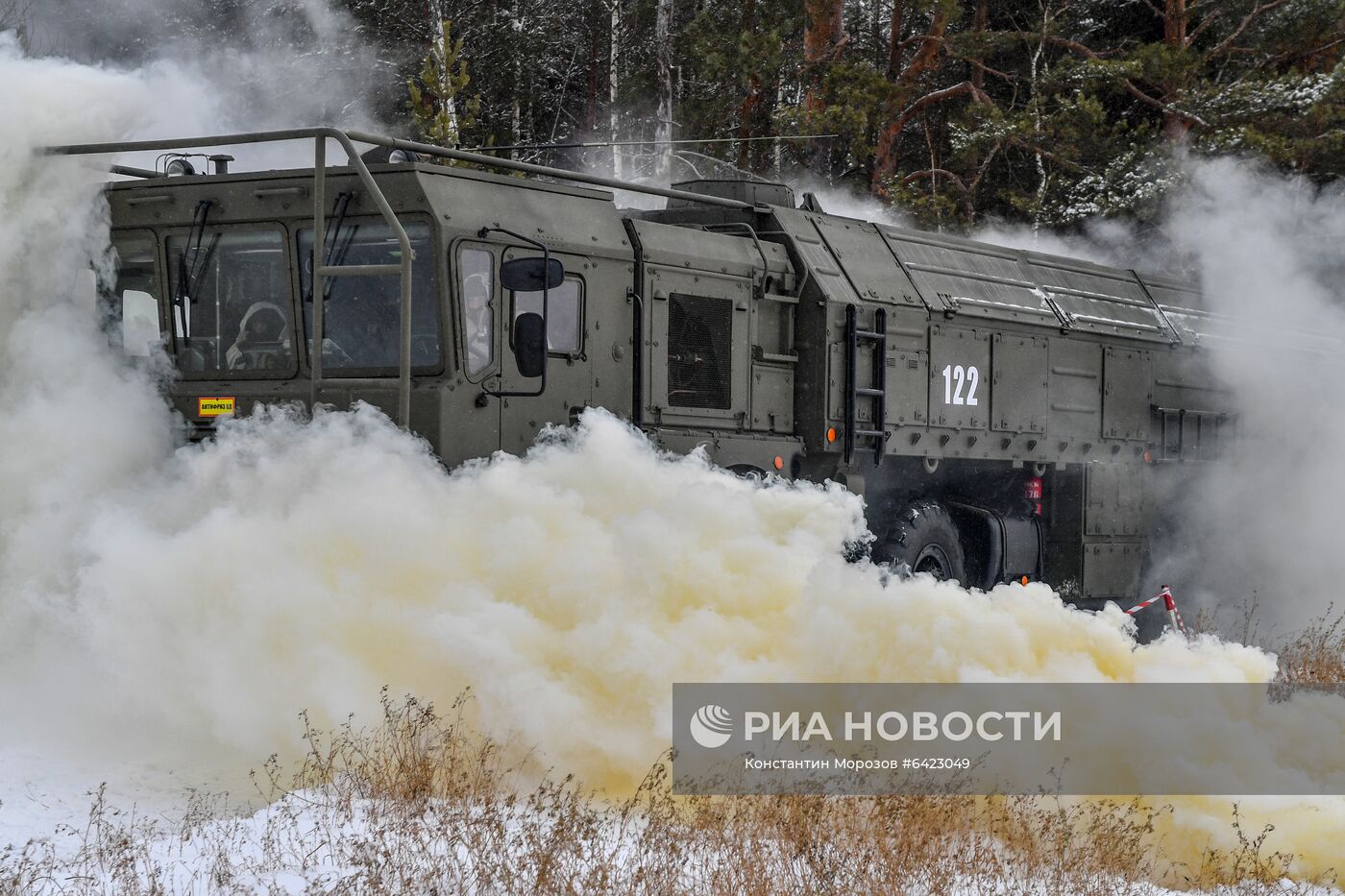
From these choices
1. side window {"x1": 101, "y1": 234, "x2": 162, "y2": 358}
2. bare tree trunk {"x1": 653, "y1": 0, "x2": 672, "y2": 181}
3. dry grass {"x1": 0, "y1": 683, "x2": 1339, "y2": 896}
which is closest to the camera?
dry grass {"x1": 0, "y1": 683, "x2": 1339, "y2": 896}

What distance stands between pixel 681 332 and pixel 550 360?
1297 mm

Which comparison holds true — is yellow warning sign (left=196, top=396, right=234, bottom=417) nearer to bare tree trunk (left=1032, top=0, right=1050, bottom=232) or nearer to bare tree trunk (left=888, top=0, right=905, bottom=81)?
bare tree trunk (left=1032, top=0, right=1050, bottom=232)

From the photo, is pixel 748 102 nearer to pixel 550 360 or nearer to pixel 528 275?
pixel 550 360

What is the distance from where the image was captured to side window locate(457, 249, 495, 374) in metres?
9.20

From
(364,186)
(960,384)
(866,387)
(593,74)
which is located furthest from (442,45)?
(364,186)

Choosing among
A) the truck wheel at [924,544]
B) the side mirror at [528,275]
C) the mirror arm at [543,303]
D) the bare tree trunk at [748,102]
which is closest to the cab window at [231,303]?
the mirror arm at [543,303]

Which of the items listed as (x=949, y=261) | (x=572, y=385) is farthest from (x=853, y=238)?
(x=572, y=385)

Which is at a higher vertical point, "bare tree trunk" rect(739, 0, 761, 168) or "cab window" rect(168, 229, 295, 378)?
"bare tree trunk" rect(739, 0, 761, 168)

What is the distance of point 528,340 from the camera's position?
9.13 metres

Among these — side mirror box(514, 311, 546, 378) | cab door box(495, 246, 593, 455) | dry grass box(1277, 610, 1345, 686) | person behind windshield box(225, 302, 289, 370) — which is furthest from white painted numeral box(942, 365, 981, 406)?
person behind windshield box(225, 302, 289, 370)

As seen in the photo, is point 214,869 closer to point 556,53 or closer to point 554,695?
point 554,695

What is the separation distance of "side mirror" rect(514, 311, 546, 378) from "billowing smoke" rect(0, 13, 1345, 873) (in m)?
0.52

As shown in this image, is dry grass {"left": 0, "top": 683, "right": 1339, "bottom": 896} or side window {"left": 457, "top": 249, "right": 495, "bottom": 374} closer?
dry grass {"left": 0, "top": 683, "right": 1339, "bottom": 896}

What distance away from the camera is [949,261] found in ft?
43.6
